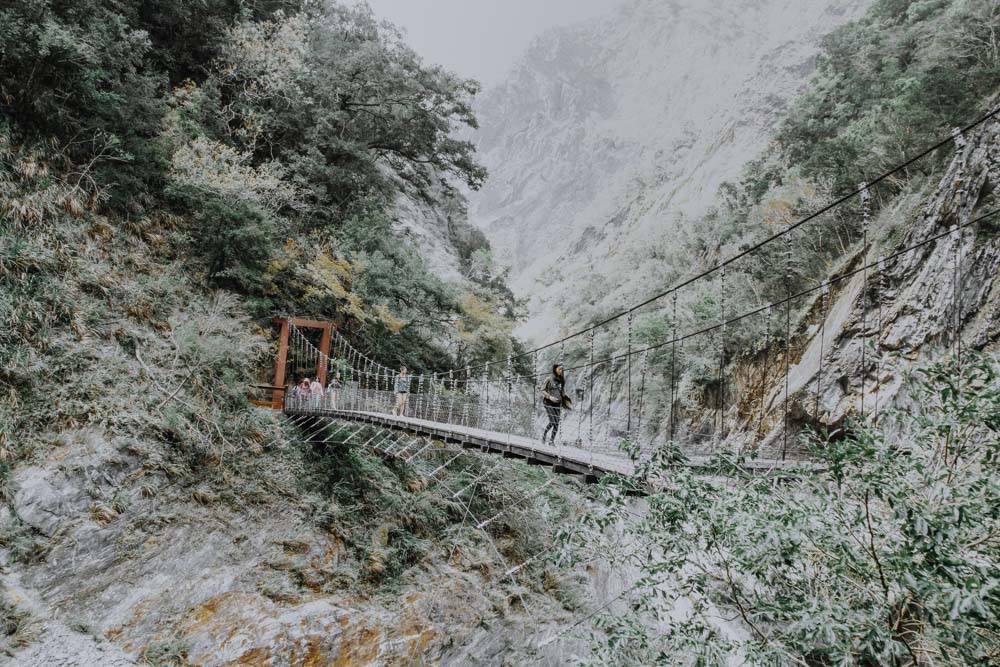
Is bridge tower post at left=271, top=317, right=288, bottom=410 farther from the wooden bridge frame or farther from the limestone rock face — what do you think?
the limestone rock face

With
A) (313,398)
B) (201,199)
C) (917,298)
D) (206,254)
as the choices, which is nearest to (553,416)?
(313,398)

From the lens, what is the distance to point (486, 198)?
62.0m

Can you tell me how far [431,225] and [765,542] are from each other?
13647 mm

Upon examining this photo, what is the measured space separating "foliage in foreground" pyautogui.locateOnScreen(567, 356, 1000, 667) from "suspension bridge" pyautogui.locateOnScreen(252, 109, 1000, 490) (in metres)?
0.30

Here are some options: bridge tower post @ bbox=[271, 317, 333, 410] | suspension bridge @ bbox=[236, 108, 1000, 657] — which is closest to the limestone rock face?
suspension bridge @ bbox=[236, 108, 1000, 657]

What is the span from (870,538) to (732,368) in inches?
342

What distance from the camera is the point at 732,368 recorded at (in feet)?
32.8

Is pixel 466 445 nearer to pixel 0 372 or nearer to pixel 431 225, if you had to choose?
pixel 0 372

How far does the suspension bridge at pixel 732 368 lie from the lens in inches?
181

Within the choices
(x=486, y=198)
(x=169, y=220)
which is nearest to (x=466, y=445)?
(x=169, y=220)

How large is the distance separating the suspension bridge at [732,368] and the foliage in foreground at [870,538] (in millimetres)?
299

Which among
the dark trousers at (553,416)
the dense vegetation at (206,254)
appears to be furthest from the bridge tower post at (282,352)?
the dark trousers at (553,416)

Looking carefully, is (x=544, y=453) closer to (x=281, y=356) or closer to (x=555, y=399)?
(x=555, y=399)

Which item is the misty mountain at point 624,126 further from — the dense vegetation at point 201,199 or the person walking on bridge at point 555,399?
the person walking on bridge at point 555,399
